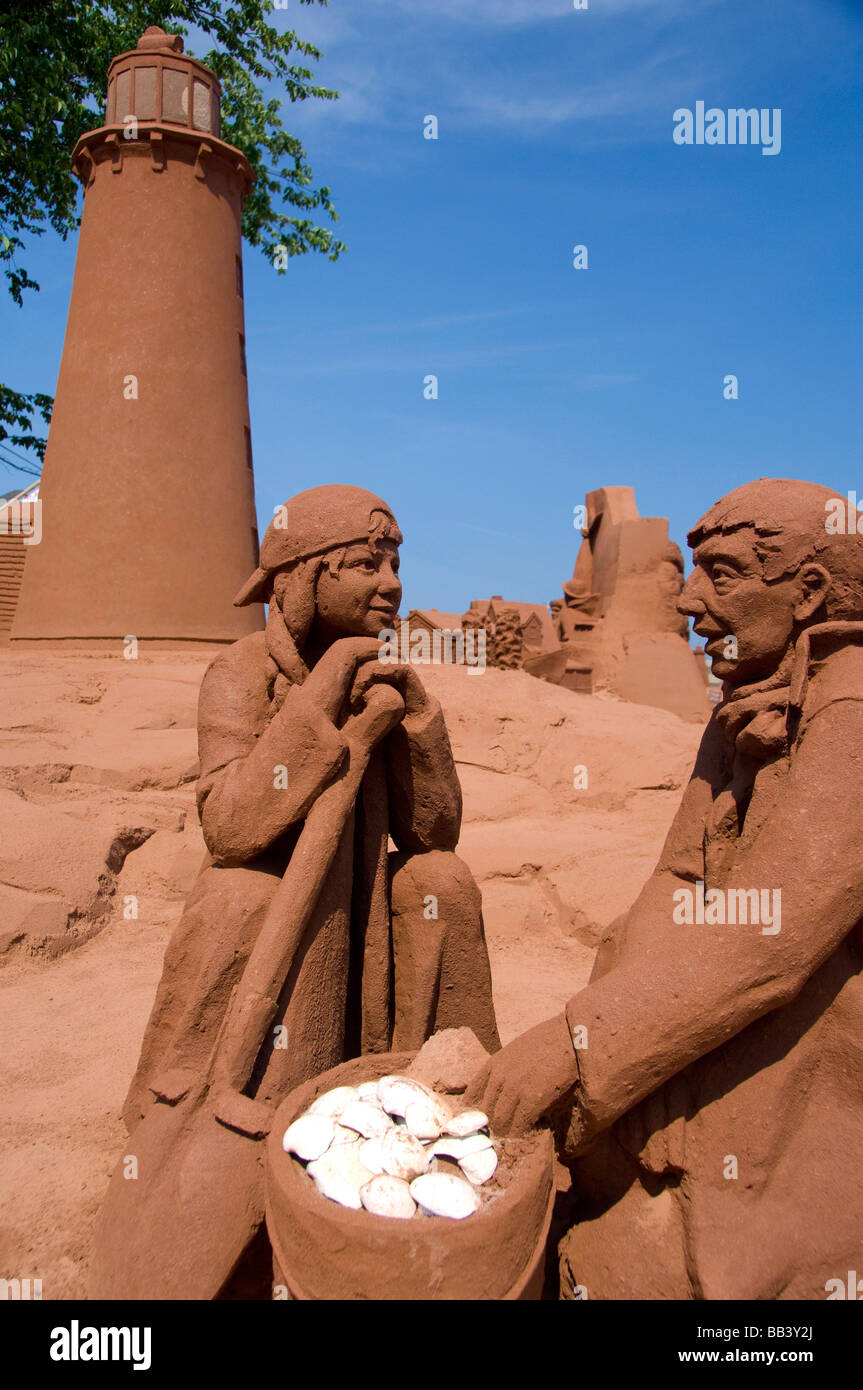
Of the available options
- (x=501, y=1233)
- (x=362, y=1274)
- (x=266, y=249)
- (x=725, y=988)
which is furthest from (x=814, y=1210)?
(x=266, y=249)

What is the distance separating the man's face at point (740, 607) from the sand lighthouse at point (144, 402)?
496 centimetres

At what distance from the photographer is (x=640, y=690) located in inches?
515

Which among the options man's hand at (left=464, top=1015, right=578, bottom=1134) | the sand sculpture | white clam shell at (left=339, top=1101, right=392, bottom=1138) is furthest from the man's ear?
the sand sculpture

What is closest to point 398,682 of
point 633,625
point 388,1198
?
point 388,1198

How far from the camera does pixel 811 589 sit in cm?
189

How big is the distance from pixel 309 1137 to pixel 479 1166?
29cm

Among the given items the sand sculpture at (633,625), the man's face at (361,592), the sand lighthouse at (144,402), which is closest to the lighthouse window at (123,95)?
the sand lighthouse at (144,402)

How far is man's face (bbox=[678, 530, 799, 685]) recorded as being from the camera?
1.91 meters

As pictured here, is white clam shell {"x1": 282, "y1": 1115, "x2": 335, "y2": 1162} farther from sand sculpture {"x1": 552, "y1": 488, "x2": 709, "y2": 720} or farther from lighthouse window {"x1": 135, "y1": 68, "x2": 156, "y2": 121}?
sand sculpture {"x1": 552, "y1": 488, "x2": 709, "y2": 720}

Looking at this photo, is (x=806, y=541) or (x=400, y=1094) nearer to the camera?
(x=400, y=1094)

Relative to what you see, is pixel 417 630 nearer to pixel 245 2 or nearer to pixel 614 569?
pixel 614 569

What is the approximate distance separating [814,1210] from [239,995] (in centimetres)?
117

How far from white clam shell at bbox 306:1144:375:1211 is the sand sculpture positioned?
37.6 feet

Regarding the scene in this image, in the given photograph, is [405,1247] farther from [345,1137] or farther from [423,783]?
[423,783]
